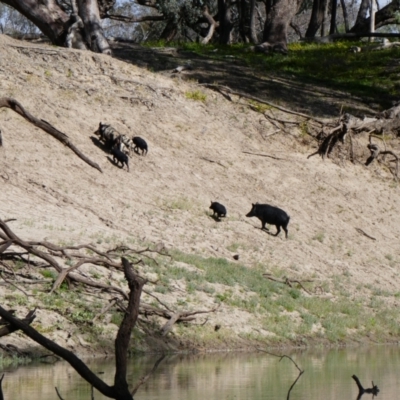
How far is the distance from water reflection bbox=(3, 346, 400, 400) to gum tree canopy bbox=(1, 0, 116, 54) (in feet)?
53.6

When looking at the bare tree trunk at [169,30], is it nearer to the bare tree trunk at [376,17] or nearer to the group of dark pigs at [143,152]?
the bare tree trunk at [376,17]

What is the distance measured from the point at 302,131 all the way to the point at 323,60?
882 centimetres

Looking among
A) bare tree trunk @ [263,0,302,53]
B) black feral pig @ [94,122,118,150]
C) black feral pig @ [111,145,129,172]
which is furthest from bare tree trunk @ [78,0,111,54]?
bare tree trunk @ [263,0,302,53]

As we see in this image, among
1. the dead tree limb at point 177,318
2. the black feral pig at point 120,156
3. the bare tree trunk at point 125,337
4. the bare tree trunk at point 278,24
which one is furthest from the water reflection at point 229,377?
the bare tree trunk at point 278,24

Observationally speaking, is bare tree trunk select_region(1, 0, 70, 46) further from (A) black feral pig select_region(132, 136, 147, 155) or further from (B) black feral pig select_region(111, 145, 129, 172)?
(B) black feral pig select_region(111, 145, 129, 172)

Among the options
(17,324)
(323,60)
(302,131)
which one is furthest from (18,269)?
(323,60)

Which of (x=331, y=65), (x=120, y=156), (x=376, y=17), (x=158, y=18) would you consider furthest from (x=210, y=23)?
(x=120, y=156)

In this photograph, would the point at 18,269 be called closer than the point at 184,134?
Yes

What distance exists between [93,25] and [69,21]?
78 centimetres

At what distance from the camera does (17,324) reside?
6527 millimetres

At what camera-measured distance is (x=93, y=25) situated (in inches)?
1201

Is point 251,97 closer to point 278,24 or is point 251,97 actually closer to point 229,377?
point 278,24

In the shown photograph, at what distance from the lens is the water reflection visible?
11.5 metres

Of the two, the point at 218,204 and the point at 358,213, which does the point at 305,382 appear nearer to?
the point at 218,204
